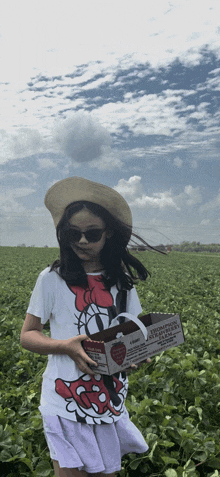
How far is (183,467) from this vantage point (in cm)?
302

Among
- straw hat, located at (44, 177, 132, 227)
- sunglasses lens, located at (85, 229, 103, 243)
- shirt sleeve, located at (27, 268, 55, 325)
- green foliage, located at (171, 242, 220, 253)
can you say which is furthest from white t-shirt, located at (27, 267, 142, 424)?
green foliage, located at (171, 242, 220, 253)

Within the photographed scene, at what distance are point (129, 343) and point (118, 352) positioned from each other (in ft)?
0.22

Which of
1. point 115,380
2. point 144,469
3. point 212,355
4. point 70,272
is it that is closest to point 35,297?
point 70,272

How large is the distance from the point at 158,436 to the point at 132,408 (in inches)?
13.0

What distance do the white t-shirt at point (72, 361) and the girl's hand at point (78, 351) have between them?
83 mm

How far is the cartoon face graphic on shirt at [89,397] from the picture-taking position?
6.02 feet

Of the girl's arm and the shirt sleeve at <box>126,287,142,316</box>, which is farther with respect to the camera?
the shirt sleeve at <box>126,287,142,316</box>

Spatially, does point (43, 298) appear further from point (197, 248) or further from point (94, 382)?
point (197, 248)

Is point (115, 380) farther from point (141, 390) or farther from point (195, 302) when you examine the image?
point (195, 302)

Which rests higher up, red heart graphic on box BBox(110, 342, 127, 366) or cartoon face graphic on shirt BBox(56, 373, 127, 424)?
red heart graphic on box BBox(110, 342, 127, 366)

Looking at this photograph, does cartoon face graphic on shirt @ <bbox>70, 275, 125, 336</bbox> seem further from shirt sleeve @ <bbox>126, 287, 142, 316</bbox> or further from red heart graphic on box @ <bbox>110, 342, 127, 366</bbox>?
red heart graphic on box @ <bbox>110, 342, 127, 366</bbox>

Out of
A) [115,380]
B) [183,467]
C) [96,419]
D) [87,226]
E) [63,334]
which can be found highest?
[87,226]

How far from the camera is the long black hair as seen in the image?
1.99m

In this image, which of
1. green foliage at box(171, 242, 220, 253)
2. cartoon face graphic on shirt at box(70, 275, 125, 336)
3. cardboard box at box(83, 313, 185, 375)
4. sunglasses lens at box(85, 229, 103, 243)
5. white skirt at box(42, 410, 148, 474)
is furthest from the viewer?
green foliage at box(171, 242, 220, 253)
